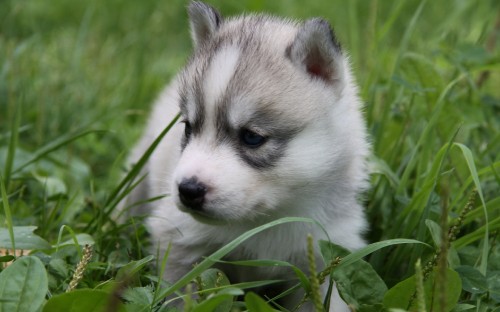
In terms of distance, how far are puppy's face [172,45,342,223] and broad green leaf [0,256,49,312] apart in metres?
0.64

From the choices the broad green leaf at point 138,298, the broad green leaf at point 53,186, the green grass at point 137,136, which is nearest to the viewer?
the broad green leaf at point 138,298

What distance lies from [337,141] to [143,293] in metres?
1.07

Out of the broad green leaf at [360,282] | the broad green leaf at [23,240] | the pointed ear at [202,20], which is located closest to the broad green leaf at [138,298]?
the broad green leaf at [23,240]

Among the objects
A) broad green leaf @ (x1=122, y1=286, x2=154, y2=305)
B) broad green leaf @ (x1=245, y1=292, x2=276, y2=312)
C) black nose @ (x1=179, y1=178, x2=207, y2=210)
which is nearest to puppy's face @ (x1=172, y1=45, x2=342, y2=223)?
black nose @ (x1=179, y1=178, x2=207, y2=210)

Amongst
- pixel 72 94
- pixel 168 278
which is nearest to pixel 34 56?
pixel 72 94

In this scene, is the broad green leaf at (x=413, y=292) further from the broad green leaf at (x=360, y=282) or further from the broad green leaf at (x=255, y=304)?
the broad green leaf at (x=255, y=304)

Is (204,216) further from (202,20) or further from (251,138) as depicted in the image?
(202,20)

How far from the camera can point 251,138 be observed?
3.16 metres

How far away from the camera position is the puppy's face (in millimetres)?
3027

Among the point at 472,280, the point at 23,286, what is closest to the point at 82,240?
the point at 23,286

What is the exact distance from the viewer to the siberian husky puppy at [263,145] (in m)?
3.09

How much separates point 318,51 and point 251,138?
1.71 feet

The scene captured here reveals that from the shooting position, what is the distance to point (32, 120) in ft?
17.1

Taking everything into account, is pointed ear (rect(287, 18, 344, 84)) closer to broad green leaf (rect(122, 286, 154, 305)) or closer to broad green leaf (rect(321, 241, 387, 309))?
broad green leaf (rect(321, 241, 387, 309))
